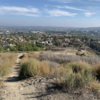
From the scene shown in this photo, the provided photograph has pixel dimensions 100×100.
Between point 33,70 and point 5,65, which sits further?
point 5,65

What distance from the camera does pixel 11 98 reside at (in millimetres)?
2775

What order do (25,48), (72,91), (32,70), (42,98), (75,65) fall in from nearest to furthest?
(42,98)
(72,91)
(32,70)
(75,65)
(25,48)

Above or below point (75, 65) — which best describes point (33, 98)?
below

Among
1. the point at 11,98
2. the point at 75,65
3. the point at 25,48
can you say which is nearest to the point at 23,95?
the point at 11,98

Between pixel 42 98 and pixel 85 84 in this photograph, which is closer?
pixel 42 98

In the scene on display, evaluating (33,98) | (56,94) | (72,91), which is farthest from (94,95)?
(33,98)

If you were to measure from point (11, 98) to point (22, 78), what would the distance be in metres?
1.74

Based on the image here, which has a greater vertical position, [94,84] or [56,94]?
[94,84]

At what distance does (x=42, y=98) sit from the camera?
2.69 m

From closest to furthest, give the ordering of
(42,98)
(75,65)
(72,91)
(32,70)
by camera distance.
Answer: (42,98) → (72,91) → (32,70) → (75,65)

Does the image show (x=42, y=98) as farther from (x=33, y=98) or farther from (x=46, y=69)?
(x=46, y=69)

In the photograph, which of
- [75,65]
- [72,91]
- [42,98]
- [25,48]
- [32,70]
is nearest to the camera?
[42,98]

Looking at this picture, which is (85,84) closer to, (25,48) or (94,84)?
(94,84)

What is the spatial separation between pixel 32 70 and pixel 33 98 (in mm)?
1725
